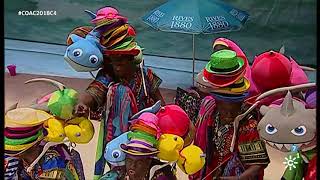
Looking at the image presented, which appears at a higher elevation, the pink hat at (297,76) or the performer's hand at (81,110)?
the pink hat at (297,76)

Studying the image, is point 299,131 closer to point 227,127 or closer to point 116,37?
point 227,127

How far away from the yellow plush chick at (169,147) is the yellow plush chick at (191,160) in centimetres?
3

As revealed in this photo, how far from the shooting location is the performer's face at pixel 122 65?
10.5ft

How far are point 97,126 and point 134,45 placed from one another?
44 centimetres

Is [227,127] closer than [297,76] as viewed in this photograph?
Yes

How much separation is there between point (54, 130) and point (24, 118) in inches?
6.2

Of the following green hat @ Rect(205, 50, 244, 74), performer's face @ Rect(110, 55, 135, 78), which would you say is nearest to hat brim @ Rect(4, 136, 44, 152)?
performer's face @ Rect(110, 55, 135, 78)

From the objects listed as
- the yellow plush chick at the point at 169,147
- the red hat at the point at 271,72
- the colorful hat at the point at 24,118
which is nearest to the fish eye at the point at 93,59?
the colorful hat at the point at 24,118

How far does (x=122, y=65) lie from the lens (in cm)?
323

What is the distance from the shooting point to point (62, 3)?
640 cm

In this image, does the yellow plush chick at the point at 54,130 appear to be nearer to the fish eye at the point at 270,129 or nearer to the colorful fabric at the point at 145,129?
the colorful fabric at the point at 145,129

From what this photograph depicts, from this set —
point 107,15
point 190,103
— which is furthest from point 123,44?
point 190,103

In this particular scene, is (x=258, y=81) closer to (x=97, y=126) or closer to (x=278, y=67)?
(x=278, y=67)

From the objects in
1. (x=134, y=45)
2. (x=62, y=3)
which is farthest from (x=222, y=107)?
(x=62, y=3)
